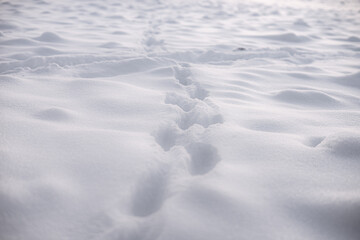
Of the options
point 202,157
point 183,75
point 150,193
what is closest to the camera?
point 150,193

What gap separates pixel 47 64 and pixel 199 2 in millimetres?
5656

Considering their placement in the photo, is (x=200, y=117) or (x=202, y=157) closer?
(x=202, y=157)

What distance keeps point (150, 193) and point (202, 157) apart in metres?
0.32

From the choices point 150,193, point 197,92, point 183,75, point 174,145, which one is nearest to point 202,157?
point 174,145

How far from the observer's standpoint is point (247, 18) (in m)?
5.15

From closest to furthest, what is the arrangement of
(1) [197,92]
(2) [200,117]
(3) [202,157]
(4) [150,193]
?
1. (4) [150,193]
2. (3) [202,157]
3. (2) [200,117]
4. (1) [197,92]

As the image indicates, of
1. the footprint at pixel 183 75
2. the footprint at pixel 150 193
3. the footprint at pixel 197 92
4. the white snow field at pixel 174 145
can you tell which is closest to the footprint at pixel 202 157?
the white snow field at pixel 174 145

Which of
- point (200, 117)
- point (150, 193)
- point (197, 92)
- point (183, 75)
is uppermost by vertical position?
point (183, 75)

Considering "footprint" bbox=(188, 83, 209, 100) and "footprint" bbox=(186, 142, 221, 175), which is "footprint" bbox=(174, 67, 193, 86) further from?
"footprint" bbox=(186, 142, 221, 175)

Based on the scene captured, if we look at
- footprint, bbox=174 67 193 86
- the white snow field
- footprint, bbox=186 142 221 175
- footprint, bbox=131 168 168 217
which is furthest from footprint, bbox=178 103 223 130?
footprint, bbox=174 67 193 86

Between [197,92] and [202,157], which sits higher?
[197,92]

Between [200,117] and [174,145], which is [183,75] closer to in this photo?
[200,117]

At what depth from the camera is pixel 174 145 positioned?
1.19 meters

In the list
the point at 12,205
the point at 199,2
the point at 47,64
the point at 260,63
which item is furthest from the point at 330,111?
the point at 199,2
